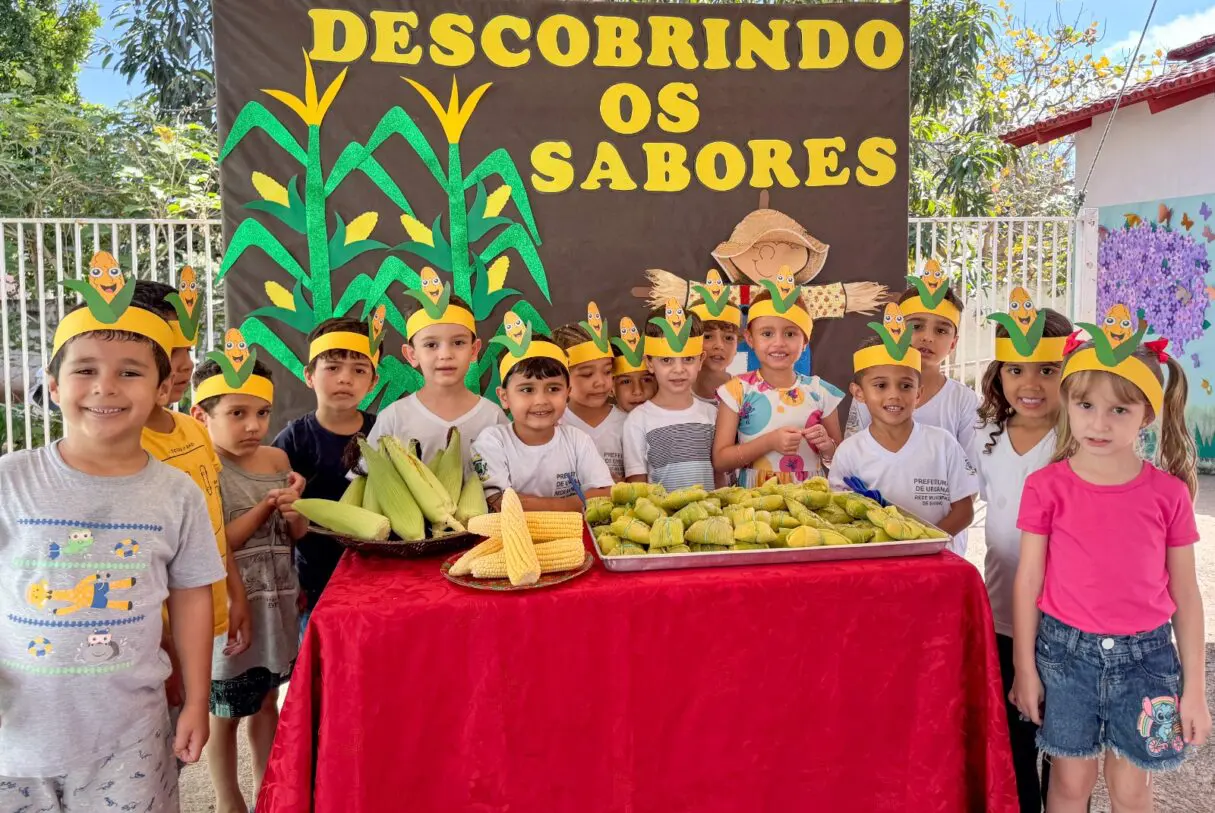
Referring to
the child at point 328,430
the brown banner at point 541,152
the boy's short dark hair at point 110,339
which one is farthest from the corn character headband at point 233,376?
the brown banner at point 541,152

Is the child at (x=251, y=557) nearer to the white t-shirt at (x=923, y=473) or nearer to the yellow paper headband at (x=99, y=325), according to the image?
the yellow paper headband at (x=99, y=325)

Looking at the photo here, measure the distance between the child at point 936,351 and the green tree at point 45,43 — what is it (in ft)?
39.8

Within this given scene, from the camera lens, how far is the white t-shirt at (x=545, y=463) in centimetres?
292

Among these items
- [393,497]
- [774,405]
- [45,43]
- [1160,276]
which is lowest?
[393,497]

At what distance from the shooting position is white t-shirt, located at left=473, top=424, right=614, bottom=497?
2.92 metres

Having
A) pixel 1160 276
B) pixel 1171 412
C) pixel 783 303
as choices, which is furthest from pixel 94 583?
pixel 1160 276

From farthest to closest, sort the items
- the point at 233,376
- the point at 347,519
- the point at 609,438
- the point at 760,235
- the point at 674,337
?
1. the point at 760,235
2. the point at 609,438
3. the point at 674,337
4. the point at 233,376
5. the point at 347,519

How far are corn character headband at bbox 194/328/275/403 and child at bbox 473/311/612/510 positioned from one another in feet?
2.51

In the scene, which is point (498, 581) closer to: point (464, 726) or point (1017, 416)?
point (464, 726)

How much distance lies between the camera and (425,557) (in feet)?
7.51

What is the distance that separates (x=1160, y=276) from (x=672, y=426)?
25.4ft

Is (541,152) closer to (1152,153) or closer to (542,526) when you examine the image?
(542,526)

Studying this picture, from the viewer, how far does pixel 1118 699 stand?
6.72 feet

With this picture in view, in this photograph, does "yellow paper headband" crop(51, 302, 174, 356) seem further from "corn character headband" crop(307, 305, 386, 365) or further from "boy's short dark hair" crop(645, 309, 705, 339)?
"boy's short dark hair" crop(645, 309, 705, 339)
